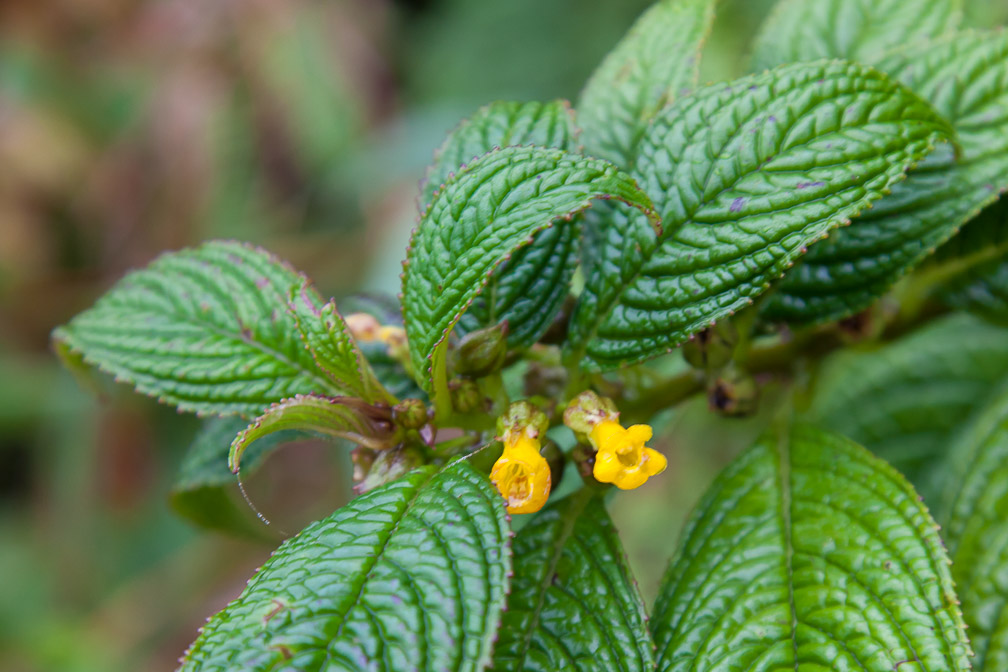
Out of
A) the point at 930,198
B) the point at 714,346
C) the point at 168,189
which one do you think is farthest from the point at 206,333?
the point at 168,189

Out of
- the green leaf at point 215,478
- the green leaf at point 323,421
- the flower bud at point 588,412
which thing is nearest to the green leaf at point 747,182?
the flower bud at point 588,412

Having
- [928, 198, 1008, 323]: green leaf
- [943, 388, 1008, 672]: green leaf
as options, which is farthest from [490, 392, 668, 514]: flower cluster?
[928, 198, 1008, 323]: green leaf

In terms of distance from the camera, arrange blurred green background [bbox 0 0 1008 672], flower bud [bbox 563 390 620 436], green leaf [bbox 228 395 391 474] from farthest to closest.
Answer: blurred green background [bbox 0 0 1008 672] → flower bud [bbox 563 390 620 436] → green leaf [bbox 228 395 391 474]

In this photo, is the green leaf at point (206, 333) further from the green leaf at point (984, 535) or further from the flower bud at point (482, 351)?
the green leaf at point (984, 535)

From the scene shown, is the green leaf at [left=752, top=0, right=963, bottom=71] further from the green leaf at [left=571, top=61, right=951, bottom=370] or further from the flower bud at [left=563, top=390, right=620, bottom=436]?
the flower bud at [left=563, top=390, right=620, bottom=436]

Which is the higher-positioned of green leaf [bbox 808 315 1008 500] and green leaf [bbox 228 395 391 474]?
green leaf [bbox 808 315 1008 500]

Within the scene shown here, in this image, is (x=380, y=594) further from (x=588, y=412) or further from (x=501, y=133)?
(x=501, y=133)
